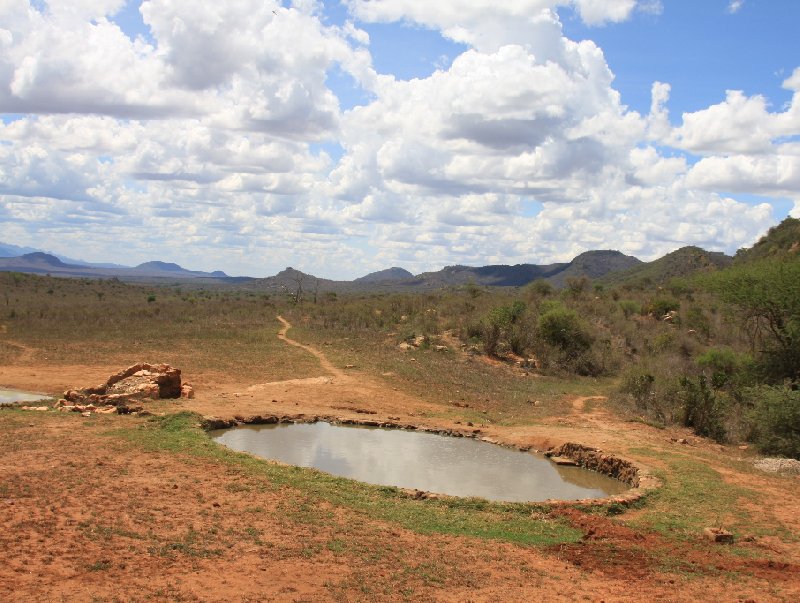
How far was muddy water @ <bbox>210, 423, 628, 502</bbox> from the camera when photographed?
44.7ft

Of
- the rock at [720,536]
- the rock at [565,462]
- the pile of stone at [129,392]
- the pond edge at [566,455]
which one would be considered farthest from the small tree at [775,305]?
the pile of stone at [129,392]

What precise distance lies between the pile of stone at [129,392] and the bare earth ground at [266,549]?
10.5ft

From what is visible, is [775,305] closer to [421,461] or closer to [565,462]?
[565,462]

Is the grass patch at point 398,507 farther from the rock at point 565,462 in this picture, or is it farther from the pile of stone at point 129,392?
the rock at point 565,462

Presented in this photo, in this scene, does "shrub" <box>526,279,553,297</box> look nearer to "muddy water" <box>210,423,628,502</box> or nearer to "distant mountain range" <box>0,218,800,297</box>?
"distant mountain range" <box>0,218,800,297</box>

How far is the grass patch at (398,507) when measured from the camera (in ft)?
33.9

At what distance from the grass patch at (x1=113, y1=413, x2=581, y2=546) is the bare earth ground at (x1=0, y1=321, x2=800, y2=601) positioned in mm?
208

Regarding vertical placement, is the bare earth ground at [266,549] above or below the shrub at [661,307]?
below

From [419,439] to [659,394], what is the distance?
10.5m

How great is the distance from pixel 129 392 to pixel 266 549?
1122 centimetres

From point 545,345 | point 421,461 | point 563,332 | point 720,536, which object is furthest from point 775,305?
point 720,536

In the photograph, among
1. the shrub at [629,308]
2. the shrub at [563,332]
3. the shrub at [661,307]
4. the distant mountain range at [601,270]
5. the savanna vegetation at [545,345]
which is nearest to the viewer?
the savanna vegetation at [545,345]

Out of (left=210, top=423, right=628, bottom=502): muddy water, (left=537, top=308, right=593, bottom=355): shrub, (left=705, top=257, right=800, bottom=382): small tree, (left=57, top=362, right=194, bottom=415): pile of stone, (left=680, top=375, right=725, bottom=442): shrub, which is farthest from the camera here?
(left=537, top=308, right=593, bottom=355): shrub

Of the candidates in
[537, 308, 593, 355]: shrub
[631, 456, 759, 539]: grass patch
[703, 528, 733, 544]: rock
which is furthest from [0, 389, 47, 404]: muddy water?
[537, 308, 593, 355]: shrub
